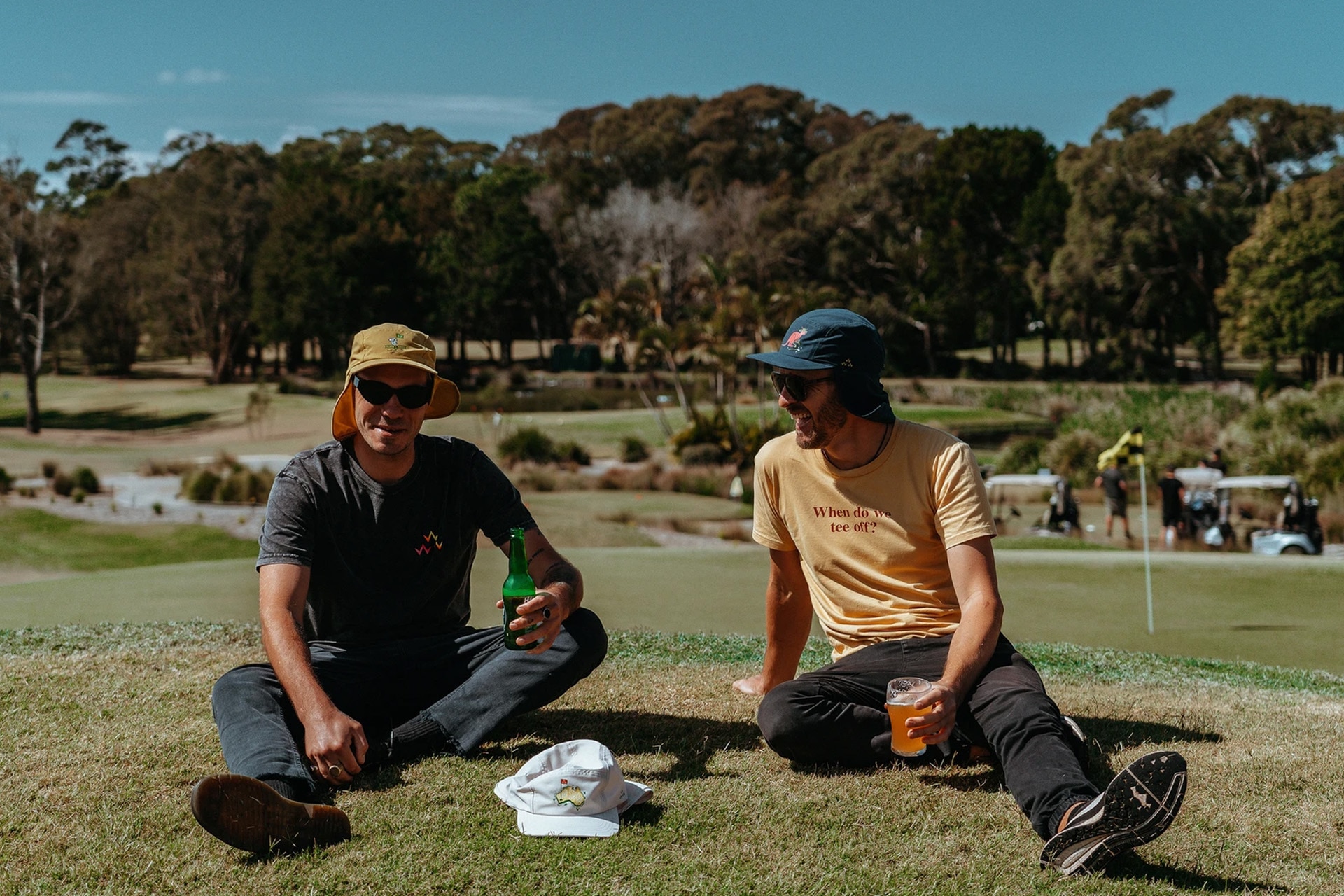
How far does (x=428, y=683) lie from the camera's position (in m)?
3.95

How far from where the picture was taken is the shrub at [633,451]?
3139 cm

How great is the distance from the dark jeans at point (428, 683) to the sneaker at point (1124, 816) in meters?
1.52

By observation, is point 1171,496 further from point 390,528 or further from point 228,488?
point 228,488

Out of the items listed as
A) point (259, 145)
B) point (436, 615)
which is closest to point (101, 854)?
point (436, 615)

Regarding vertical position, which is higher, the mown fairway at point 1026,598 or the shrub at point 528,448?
the mown fairway at point 1026,598

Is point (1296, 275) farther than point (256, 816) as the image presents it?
Yes

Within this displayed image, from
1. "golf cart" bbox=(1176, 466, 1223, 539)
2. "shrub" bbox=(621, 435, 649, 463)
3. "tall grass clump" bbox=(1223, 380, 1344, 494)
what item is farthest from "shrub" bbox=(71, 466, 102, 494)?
"tall grass clump" bbox=(1223, 380, 1344, 494)

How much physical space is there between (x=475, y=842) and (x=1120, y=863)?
150cm

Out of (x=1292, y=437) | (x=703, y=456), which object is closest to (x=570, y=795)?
(x=1292, y=437)

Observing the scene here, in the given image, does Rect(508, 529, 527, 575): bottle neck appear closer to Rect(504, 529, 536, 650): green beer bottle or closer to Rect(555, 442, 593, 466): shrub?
Rect(504, 529, 536, 650): green beer bottle

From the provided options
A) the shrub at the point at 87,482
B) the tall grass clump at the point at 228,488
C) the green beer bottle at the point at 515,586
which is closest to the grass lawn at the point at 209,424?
the shrub at the point at 87,482

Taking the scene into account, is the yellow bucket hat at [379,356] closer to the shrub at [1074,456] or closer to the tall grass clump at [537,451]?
the shrub at [1074,456]

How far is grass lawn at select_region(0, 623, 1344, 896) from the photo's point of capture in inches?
112

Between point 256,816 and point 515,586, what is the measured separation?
1.06 m
